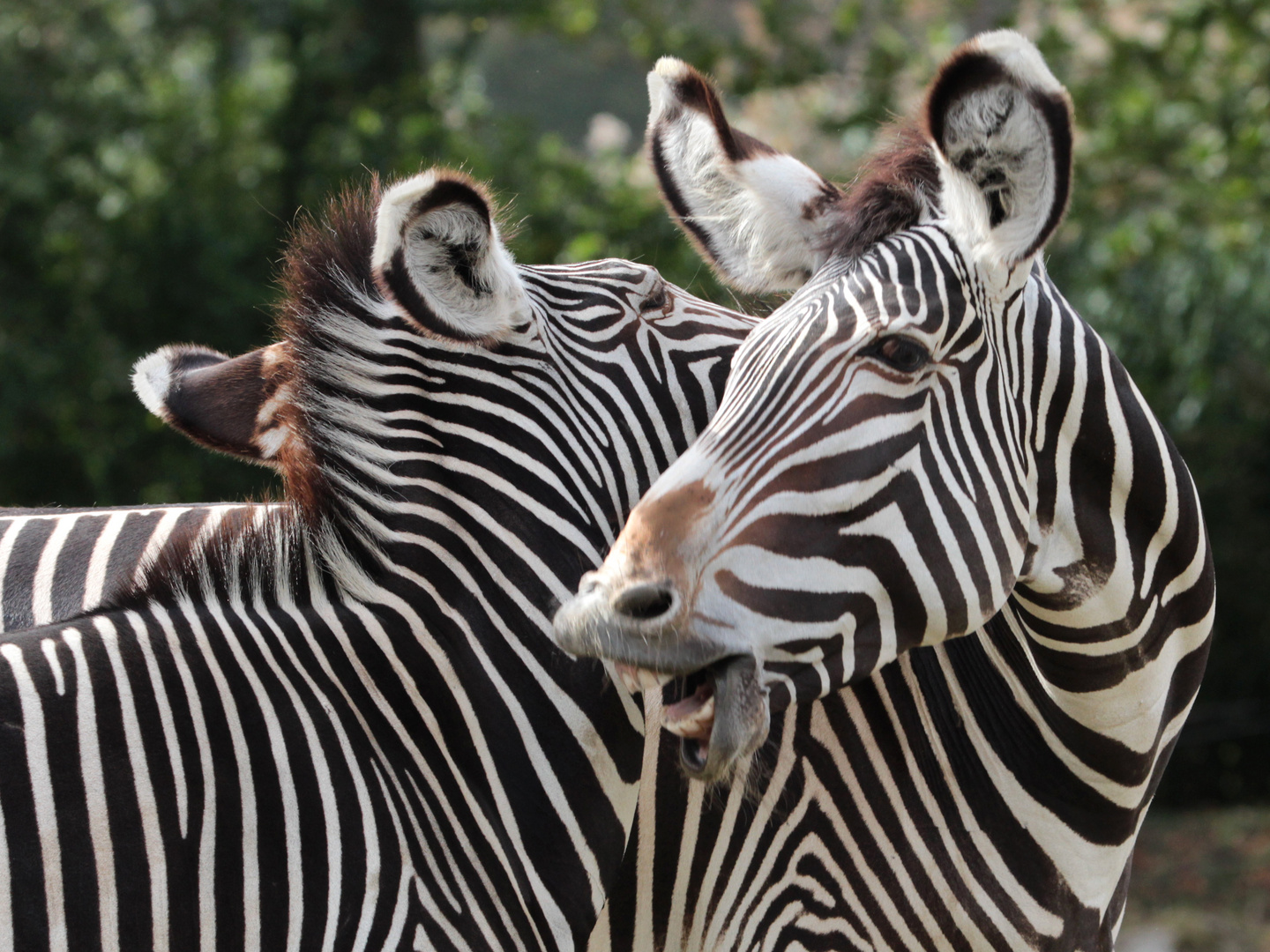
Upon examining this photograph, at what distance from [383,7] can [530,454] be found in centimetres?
817

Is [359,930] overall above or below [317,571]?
below

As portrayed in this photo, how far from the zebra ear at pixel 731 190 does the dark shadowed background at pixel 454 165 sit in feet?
10.9

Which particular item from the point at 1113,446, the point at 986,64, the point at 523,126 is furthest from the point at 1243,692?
the point at 986,64

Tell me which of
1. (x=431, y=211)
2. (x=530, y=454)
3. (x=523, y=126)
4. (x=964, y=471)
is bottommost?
(x=964, y=471)

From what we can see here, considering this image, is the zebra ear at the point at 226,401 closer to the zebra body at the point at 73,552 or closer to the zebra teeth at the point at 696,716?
the zebra body at the point at 73,552

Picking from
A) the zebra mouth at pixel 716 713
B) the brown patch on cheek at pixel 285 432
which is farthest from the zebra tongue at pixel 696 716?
the brown patch on cheek at pixel 285 432

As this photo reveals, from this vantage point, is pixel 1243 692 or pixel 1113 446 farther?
pixel 1243 692

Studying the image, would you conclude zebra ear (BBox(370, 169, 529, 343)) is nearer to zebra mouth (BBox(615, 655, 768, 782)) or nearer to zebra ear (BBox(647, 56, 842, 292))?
zebra ear (BBox(647, 56, 842, 292))

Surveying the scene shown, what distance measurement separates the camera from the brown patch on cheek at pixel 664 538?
2.07m

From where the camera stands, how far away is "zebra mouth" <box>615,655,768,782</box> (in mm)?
2070

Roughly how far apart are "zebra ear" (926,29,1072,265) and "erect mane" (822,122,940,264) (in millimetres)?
117

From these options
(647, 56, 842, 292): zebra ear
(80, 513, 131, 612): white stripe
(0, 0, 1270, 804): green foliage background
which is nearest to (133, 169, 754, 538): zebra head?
(647, 56, 842, 292): zebra ear

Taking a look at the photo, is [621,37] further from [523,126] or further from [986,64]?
[986,64]

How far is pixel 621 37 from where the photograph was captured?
10852 mm
